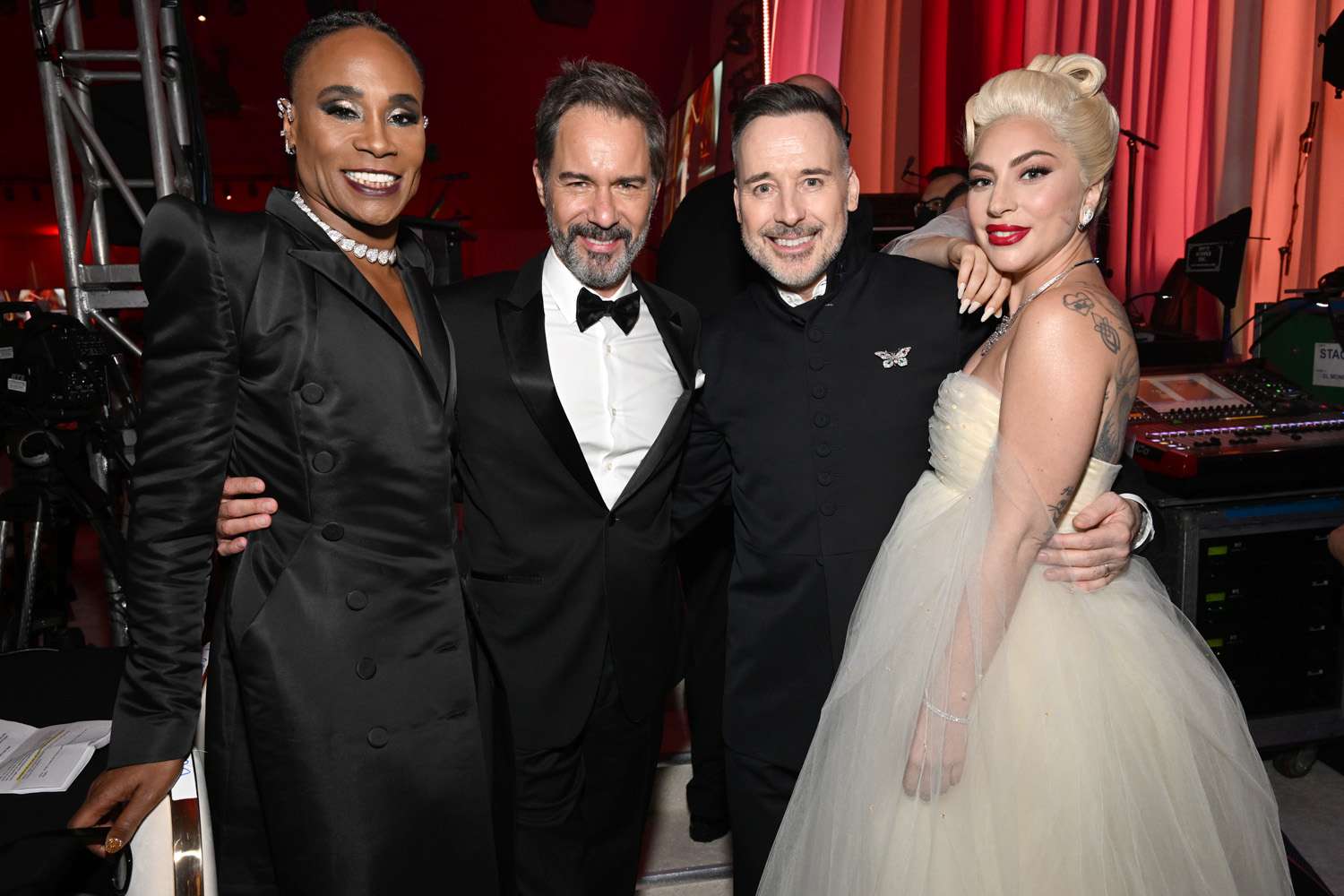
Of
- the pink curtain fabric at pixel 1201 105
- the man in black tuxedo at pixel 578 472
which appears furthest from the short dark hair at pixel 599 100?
the pink curtain fabric at pixel 1201 105

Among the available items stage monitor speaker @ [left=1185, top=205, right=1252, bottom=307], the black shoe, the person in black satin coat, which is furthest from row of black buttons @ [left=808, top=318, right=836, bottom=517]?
stage monitor speaker @ [left=1185, top=205, right=1252, bottom=307]

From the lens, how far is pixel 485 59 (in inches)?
442

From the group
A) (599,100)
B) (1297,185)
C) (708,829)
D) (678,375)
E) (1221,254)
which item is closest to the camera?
(599,100)

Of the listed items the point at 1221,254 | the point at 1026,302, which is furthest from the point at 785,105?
the point at 1221,254

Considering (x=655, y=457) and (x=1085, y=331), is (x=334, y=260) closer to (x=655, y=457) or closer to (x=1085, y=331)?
(x=655, y=457)

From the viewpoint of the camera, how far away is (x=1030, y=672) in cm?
153

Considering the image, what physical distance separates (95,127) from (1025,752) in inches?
169

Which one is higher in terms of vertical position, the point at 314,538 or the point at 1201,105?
the point at 1201,105

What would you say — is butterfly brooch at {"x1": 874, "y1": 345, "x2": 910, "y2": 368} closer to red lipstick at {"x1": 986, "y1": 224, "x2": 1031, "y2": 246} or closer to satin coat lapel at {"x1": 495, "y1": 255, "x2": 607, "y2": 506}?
red lipstick at {"x1": 986, "y1": 224, "x2": 1031, "y2": 246}

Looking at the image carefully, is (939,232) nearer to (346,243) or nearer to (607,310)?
(607,310)

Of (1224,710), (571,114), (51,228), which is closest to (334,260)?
(571,114)

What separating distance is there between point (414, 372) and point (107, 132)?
3.43 metres

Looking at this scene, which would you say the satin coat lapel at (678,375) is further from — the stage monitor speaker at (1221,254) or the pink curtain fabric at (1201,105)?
the pink curtain fabric at (1201,105)

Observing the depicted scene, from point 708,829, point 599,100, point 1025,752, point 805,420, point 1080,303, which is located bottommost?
point 708,829
